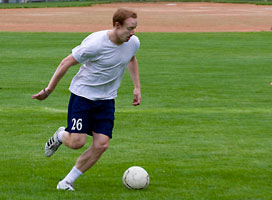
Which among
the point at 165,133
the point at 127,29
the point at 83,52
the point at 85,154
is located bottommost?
the point at 165,133

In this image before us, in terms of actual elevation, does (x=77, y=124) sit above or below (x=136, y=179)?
above

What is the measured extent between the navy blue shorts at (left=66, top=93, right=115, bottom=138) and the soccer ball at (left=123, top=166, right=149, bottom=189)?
0.52 m

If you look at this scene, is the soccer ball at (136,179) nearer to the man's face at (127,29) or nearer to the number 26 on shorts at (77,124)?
the number 26 on shorts at (77,124)

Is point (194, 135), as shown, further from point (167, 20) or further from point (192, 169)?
point (167, 20)

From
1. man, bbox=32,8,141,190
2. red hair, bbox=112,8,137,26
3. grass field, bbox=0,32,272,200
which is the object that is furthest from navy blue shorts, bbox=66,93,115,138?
red hair, bbox=112,8,137,26

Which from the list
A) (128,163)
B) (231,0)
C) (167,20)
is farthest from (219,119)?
(231,0)

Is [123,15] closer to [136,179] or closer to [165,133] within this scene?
[136,179]

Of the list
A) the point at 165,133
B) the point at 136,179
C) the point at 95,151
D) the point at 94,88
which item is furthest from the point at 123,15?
the point at 165,133

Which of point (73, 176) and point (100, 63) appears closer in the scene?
point (100, 63)

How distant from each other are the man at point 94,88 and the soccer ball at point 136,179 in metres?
0.44

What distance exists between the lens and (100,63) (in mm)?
7180

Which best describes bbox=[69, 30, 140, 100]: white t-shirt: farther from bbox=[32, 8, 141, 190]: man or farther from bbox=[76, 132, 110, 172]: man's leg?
bbox=[76, 132, 110, 172]: man's leg

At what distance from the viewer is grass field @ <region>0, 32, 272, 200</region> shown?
304 inches

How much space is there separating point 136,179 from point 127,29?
5.67ft
